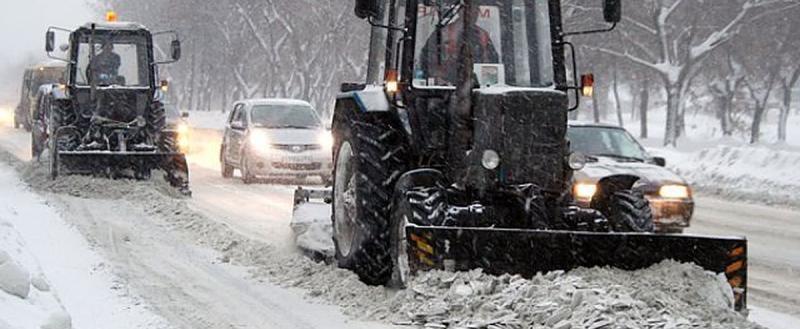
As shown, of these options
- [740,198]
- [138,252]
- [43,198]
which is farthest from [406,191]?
[740,198]

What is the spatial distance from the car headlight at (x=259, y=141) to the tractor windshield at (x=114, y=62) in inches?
91.3

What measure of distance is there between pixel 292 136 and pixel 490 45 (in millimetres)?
11464

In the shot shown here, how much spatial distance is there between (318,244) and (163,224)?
342cm

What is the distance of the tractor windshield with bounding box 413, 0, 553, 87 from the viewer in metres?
7.88

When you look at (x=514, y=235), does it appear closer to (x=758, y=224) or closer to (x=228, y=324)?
(x=228, y=324)

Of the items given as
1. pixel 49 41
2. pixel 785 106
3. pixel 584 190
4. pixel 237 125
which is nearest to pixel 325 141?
pixel 237 125

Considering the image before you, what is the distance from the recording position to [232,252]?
10117mm

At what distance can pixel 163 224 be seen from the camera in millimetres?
12234

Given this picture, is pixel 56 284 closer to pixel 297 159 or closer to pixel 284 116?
pixel 297 159

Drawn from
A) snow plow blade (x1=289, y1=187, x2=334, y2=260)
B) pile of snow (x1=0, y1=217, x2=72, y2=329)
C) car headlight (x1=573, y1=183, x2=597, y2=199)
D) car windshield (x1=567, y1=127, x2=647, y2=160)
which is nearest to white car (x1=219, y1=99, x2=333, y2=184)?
car windshield (x1=567, y1=127, x2=647, y2=160)

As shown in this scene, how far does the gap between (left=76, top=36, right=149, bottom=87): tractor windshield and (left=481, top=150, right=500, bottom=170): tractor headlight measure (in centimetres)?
1132

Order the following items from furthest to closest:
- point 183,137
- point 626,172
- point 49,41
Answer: point 183,137, point 49,41, point 626,172

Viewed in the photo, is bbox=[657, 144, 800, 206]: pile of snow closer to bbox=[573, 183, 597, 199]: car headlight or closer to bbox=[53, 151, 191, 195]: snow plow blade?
bbox=[573, 183, 597, 199]: car headlight

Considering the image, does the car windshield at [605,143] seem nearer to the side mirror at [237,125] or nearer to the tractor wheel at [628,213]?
the tractor wheel at [628,213]
